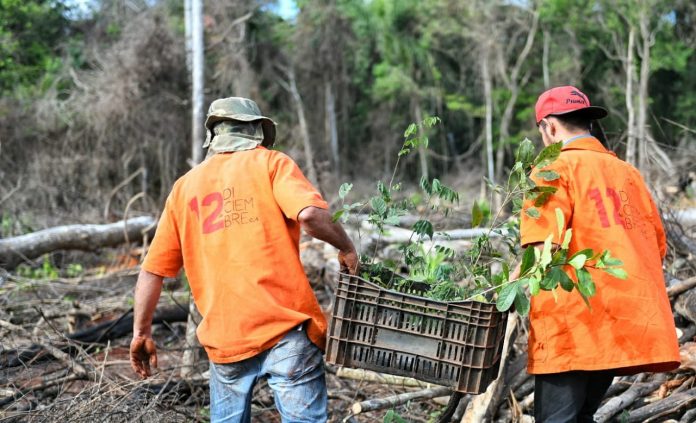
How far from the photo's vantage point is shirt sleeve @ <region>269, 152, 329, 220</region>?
301 cm

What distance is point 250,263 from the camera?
122 inches

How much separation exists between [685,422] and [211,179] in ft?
9.63

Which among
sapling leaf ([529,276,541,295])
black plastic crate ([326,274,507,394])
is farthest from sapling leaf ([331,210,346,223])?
sapling leaf ([529,276,541,295])

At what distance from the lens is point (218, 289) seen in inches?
124

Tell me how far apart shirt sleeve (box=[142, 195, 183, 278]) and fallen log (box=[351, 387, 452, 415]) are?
47.6 inches

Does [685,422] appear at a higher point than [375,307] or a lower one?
lower

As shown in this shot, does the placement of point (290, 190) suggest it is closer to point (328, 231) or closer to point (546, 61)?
point (328, 231)

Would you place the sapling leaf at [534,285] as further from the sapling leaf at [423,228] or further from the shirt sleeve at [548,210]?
the sapling leaf at [423,228]

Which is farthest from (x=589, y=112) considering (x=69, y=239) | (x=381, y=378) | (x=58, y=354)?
(x=69, y=239)

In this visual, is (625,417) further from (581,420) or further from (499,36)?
(499,36)

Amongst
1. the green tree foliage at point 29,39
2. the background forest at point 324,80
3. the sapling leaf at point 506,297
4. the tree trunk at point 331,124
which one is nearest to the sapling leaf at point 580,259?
the sapling leaf at point 506,297

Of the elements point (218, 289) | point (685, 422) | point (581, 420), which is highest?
point (218, 289)

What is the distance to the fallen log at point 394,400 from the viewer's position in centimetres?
377

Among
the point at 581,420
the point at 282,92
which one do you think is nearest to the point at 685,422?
the point at 581,420
